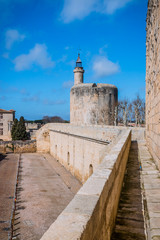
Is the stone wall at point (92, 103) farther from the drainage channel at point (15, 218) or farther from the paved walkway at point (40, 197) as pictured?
the drainage channel at point (15, 218)

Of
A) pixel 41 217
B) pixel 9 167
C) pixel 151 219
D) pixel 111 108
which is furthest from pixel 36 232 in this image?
pixel 111 108

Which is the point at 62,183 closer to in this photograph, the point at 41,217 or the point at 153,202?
the point at 41,217

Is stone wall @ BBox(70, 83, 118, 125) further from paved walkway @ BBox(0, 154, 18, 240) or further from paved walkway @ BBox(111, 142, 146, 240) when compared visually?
paved walkway @ BBox(111, 142, 146, 240)

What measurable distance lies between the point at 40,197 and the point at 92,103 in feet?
64.1

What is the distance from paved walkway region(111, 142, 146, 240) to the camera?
286cm

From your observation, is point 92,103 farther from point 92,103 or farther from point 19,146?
point 19,146

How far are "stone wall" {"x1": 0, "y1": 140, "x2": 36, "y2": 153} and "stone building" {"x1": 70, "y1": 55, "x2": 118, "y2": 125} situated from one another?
791cm

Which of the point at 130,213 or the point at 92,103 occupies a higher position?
the point at 92,103

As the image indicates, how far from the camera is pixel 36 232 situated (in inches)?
368

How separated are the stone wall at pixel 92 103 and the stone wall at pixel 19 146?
824cm

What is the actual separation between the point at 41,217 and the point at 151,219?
9254 millimetres

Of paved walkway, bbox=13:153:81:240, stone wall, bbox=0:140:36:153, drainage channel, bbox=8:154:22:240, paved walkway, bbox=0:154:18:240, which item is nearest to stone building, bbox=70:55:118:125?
stone wall, bbox=0:140:36:153

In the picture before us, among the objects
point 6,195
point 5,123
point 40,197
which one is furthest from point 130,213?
point 5,123

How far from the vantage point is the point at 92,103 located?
31641mm
